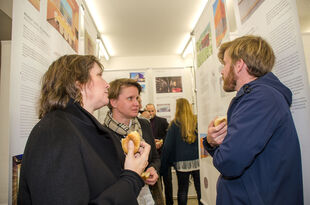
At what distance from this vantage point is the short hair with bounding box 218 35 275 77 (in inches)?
49.2

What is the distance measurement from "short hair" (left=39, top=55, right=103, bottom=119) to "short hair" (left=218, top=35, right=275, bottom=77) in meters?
0.96

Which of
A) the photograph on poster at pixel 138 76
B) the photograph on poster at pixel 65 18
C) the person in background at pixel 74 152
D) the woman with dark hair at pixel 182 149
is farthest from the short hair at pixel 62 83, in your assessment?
the photograph on poster at pixel 138 76

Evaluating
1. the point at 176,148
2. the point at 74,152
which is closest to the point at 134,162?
the point at 74,152

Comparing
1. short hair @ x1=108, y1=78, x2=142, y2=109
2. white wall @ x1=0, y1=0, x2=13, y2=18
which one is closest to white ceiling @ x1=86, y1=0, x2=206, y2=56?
white wall @ x1=0, y1=0, x2=13, y2=18

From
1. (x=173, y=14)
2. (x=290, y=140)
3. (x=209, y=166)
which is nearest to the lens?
(x=290, y=140)

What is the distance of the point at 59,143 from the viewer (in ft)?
2.49

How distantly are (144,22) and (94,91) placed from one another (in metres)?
3.29

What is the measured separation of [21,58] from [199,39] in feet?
9.08

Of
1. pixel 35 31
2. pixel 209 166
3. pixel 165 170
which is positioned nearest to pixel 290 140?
pixel 35 31

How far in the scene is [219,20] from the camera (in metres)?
2.44

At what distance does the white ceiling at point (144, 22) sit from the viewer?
345cm

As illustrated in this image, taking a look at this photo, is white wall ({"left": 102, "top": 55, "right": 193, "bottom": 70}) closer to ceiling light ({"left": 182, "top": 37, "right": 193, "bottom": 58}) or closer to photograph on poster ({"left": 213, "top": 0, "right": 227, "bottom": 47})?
ceiling light ({"left": 182, "top": 37, "right": 193, "bottom": 58})

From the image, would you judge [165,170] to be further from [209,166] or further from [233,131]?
[233,131]

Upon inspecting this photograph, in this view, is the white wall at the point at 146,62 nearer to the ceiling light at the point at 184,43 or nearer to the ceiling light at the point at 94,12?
the ceiling light at the point at 184,43
